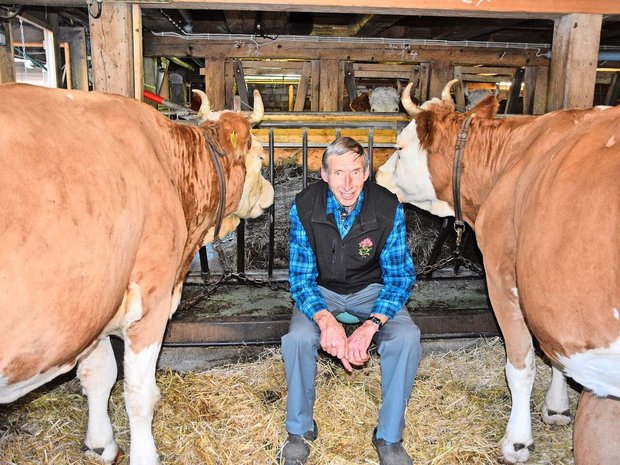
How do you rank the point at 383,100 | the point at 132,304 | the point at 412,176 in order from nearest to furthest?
the point at 132,304
the point at 412,176
the point at 383,100

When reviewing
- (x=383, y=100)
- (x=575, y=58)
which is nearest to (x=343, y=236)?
(x=575, y=58)

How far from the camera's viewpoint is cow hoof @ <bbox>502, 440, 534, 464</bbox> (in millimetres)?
3199

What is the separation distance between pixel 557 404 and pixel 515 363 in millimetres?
618

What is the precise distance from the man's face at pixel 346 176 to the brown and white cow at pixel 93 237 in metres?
0.84

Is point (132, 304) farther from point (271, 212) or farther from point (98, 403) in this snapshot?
point (271, 212)

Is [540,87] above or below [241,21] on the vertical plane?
below

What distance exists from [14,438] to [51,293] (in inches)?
71.3

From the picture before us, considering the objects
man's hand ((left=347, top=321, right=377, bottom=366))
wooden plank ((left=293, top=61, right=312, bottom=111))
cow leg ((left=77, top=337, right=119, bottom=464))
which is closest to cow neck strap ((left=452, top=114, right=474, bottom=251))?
man's hand ((left=347, top=321, right=377, bottom=366))

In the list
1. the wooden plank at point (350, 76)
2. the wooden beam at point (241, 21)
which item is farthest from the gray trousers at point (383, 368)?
the wooden plank at point (350, 76)

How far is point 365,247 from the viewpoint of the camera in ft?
10.7

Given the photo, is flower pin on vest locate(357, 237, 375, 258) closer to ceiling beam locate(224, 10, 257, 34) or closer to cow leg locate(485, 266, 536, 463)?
cow leg locate(485, 266, 536, 463)

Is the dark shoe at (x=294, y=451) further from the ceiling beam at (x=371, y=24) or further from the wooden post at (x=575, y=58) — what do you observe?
the ceiling beam at (x=371, y=24)

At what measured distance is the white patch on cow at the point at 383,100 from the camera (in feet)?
40.2

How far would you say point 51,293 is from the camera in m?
1.99
